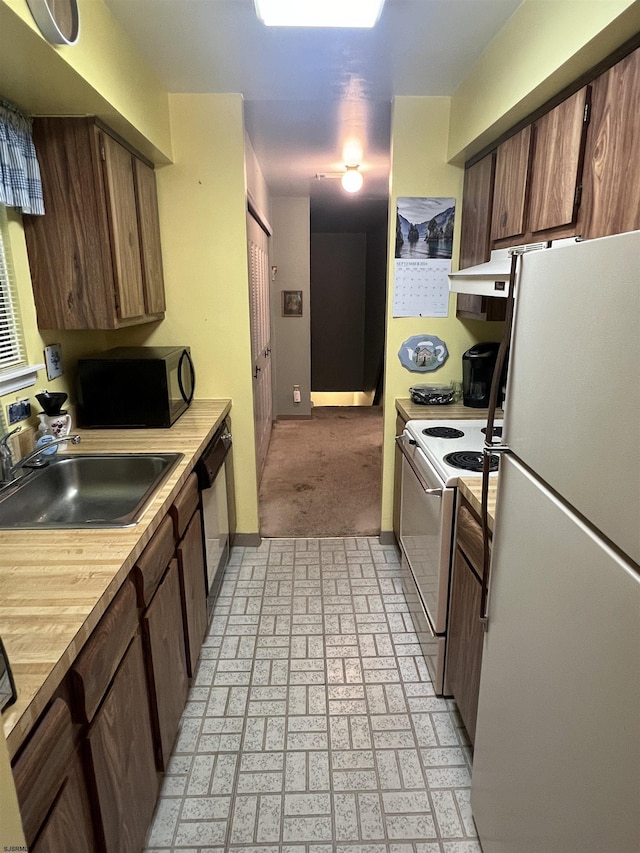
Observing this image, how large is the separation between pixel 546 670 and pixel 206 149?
2653 millimetres

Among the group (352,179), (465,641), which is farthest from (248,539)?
(352,179)

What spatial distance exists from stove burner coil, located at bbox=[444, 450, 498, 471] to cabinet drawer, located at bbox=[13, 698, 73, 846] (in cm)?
138

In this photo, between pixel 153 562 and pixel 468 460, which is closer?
pixel 153 562

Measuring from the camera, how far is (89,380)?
7.37 ft

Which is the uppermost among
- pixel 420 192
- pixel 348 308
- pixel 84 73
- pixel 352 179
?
pixel 352 179

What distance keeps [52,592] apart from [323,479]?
3.05 metres

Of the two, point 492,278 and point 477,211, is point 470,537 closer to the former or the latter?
point 492,278

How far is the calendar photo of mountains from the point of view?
2.65 meters

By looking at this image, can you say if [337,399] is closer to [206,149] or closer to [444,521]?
[206,149]

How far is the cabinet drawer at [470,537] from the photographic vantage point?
151 centimetres

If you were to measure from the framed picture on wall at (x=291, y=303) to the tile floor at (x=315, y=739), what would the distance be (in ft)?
11.8

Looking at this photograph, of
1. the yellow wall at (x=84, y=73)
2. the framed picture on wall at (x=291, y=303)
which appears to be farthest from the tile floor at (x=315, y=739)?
the framed picture on wall at (x=291, y=303)

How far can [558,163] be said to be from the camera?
5.27 feet

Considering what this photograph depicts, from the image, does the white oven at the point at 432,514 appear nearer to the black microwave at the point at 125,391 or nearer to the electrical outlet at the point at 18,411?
the black microwave at the point at 125,391
